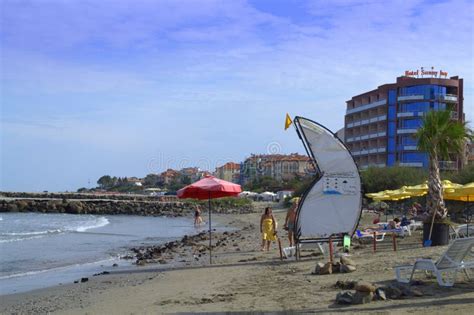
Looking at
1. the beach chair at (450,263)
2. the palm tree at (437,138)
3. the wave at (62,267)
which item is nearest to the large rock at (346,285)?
the beach chair at (450,263)

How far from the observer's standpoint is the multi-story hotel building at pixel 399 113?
7319 centimetres

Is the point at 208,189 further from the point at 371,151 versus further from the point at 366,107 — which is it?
the point at 366,107

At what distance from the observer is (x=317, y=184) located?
13477 mm

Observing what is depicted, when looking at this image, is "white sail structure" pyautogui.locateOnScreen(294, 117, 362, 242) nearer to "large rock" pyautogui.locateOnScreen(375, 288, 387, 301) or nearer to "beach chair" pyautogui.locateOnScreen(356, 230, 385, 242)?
"beach chair" pyautogui.locateOnScreen(356, 230, 385, 242)

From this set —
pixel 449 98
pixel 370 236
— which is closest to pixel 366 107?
pixel 449 98

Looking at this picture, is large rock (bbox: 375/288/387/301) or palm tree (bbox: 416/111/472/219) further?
palm tree (bbox: 416/111/472/219)

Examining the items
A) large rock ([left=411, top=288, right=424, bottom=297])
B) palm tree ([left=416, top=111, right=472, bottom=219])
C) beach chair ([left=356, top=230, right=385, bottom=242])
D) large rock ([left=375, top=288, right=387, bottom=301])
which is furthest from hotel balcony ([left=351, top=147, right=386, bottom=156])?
large rock ([left=375, top=288, right=387, bottom=301])

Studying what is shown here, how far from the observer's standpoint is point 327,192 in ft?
44.2

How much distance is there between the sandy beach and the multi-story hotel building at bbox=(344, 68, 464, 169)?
5840 cm

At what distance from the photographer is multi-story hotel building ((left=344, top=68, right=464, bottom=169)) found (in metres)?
73.2

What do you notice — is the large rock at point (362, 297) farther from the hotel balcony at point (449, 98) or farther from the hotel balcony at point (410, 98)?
the hotel balcony at point (410, 98)

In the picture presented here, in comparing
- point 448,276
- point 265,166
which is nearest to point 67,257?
point 448,276

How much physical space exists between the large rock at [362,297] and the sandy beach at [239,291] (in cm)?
10

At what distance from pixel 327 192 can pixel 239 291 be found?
4147mm
